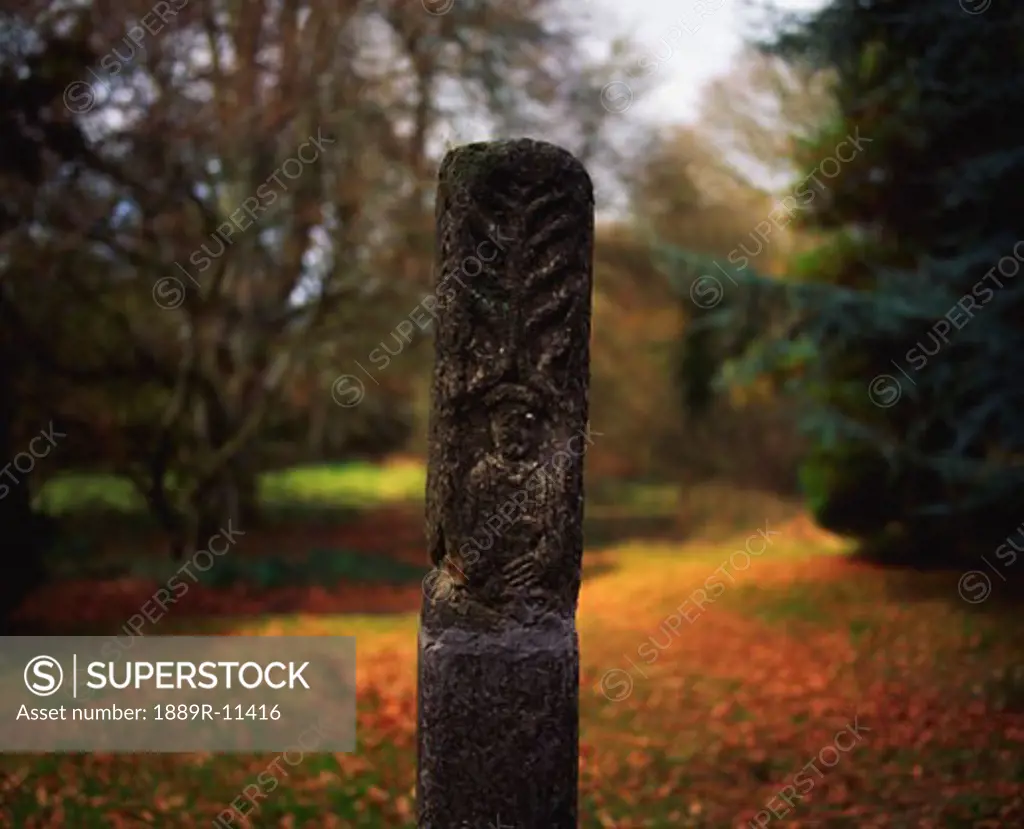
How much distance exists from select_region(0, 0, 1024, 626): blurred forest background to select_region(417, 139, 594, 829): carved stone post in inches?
217

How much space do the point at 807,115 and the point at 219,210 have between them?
910 cm

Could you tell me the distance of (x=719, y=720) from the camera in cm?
688

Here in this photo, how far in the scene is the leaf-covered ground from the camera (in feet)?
17.1

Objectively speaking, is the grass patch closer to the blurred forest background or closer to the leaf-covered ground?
the blurred forest background

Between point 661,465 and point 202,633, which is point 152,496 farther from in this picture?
point 661,465

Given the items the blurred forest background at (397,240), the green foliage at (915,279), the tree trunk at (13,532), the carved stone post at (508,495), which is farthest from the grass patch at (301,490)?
the carved stone post at (508,495)

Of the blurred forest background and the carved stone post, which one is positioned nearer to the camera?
the carved stone post

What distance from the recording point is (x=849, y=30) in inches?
344

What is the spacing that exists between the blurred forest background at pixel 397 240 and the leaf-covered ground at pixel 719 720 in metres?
1.39

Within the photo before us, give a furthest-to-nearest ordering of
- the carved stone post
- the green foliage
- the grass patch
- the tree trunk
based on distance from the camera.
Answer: the grass patch → the tree trunk → the green foliage → the carved stone post

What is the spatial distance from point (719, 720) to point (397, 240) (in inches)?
347

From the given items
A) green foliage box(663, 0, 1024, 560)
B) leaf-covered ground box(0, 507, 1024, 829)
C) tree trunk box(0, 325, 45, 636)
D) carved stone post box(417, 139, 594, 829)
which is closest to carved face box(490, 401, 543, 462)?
carved stone post box(417, 139, 594, 829)

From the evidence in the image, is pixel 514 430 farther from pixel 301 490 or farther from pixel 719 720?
pixel 301 490

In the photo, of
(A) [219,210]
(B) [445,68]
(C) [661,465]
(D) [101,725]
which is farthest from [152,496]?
(C) [661,465]
